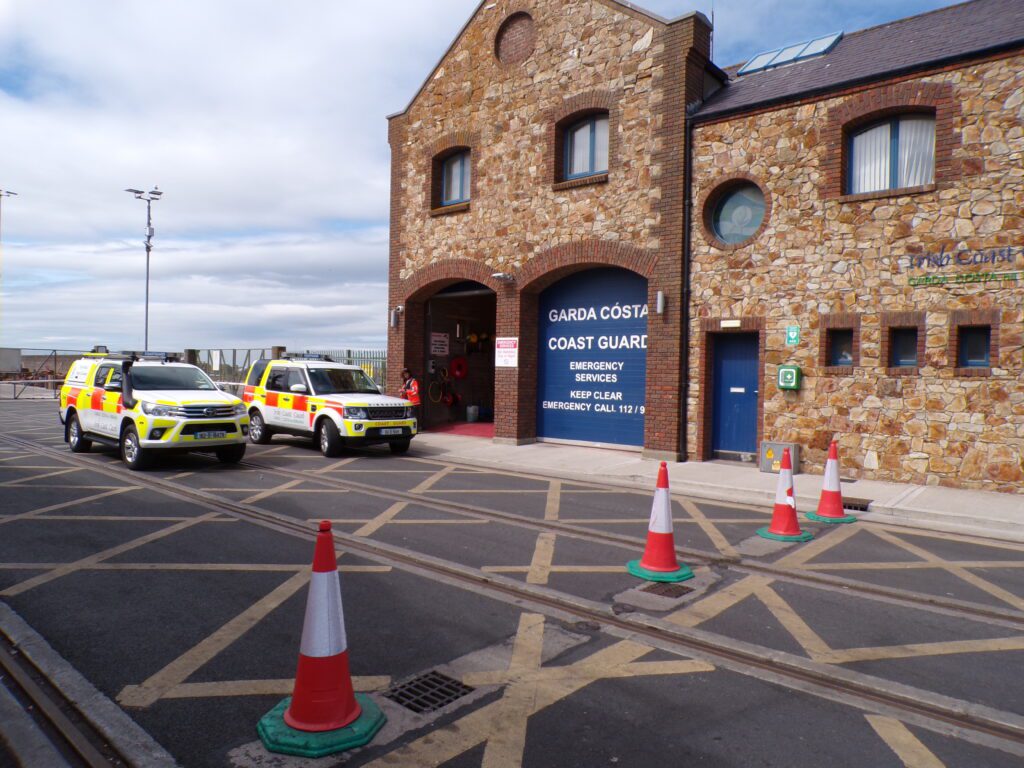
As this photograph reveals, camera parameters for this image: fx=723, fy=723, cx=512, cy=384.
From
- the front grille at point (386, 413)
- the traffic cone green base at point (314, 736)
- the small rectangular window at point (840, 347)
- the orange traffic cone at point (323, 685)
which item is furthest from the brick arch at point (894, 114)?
the traffic cone green base at point (314, 736)

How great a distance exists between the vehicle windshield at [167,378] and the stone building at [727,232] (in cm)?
638

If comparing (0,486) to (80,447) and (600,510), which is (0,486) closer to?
(80,447)

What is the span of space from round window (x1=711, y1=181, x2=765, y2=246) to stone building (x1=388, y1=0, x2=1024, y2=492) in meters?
0.04

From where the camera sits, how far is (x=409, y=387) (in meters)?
17.6

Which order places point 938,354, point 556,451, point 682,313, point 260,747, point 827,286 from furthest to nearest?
point 556,451 → point 682,313 → point 827,286 → point 938,354 → point 260,747

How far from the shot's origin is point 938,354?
11039 mm

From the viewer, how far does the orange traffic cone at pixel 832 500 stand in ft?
29.2

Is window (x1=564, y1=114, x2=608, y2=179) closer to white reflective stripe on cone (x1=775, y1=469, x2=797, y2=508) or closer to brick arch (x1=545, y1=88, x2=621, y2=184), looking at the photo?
brick arch (x1=545, y1=88, x2=621, y2=184)

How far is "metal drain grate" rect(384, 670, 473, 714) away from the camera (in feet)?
12.6

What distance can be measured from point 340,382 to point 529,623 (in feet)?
35.9

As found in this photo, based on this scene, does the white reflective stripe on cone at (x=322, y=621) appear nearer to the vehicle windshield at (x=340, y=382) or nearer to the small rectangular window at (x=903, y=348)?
the small rectangular window at (x=903, y=348)

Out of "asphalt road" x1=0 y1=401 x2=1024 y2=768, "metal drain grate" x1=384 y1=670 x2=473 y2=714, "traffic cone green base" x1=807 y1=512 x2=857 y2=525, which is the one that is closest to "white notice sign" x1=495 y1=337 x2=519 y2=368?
"asphalt road" x1=0 y1=401 x2=1024 y2=768

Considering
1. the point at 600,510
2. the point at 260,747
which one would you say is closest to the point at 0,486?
the point at 600,510

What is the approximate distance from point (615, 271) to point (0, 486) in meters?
11.5
